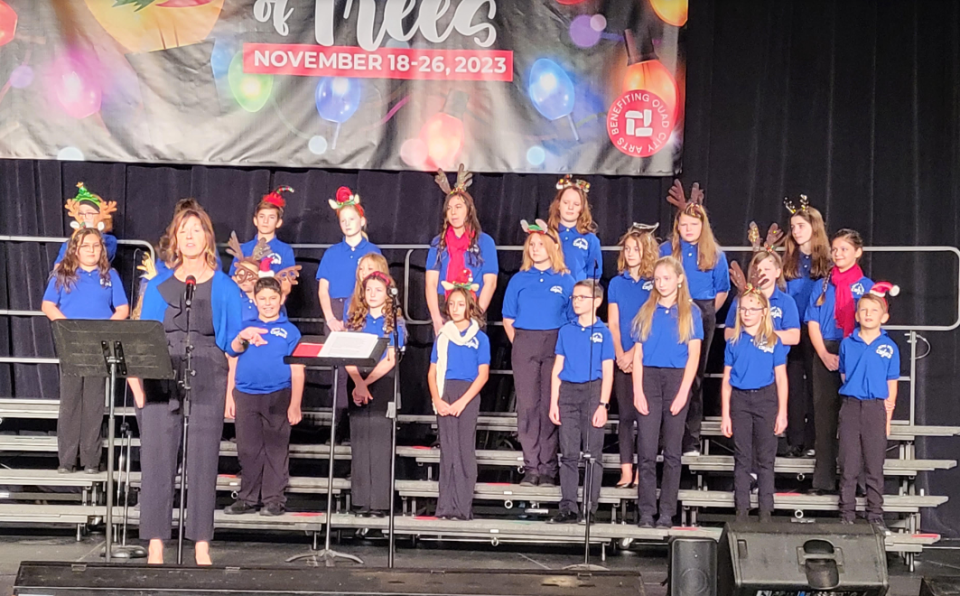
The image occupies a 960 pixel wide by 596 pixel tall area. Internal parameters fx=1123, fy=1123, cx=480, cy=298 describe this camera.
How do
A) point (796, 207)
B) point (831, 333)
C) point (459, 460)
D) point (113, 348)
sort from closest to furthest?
point (113, 348) → point (459, 460) → point (831, 333) → point (796, 207)

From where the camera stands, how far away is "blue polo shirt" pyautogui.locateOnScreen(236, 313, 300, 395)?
634 centimetres

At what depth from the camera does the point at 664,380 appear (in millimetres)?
6227

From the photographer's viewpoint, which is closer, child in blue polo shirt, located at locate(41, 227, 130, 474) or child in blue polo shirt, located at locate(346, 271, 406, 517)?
child in blue polo shirt, located at locate(346, 271, 406, 517)

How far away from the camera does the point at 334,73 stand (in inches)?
293

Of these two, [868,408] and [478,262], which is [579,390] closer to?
[478,262]

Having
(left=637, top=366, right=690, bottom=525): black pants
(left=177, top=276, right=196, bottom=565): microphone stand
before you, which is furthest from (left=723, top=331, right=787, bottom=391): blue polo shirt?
(left=177, top=276, right=196, bottom=565): microphone stand

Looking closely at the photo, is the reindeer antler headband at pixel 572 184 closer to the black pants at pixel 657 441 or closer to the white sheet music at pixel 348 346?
the black pants at pixel 657 441

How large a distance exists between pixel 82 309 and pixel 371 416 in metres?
1.89

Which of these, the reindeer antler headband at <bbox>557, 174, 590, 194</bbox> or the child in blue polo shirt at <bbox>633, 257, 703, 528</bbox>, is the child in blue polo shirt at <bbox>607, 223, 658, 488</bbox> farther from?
the reindeer antler headband at <bbox>557, 174, 590, 194</bbox>

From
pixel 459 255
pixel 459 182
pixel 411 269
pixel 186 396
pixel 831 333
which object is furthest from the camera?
pixel 411 269

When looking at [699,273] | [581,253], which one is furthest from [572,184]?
[699,273]

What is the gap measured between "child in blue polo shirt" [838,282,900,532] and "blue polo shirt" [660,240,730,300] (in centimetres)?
82

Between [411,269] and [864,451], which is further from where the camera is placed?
[411,269]

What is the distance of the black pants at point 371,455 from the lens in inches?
251
